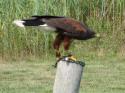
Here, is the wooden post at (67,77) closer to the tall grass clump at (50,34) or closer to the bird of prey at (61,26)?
the bird of prey at (61,26)

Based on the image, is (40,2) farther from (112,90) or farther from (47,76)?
(112,90)

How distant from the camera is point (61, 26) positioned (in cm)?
476

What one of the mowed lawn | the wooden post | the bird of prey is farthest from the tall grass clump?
the wooden post

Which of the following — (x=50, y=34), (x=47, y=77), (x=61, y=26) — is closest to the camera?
(x=61, y=26)

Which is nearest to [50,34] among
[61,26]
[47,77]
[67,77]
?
[47,77]

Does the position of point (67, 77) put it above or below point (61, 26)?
below

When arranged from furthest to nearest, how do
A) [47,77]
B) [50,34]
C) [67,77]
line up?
[50,34], [47,77], [67,77]

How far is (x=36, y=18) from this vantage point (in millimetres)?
4789

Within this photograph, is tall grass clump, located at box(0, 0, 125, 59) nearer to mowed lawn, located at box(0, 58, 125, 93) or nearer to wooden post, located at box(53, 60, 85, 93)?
mowed lawn, located at box(0, 58, 125, 93)

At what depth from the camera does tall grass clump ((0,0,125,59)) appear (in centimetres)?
1073

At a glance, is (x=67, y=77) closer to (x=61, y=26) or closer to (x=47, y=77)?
(x=61, y=26)

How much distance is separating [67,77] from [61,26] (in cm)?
79

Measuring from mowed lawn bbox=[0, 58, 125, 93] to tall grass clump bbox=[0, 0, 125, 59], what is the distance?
492 millimetres

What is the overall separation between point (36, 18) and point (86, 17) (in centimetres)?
672
